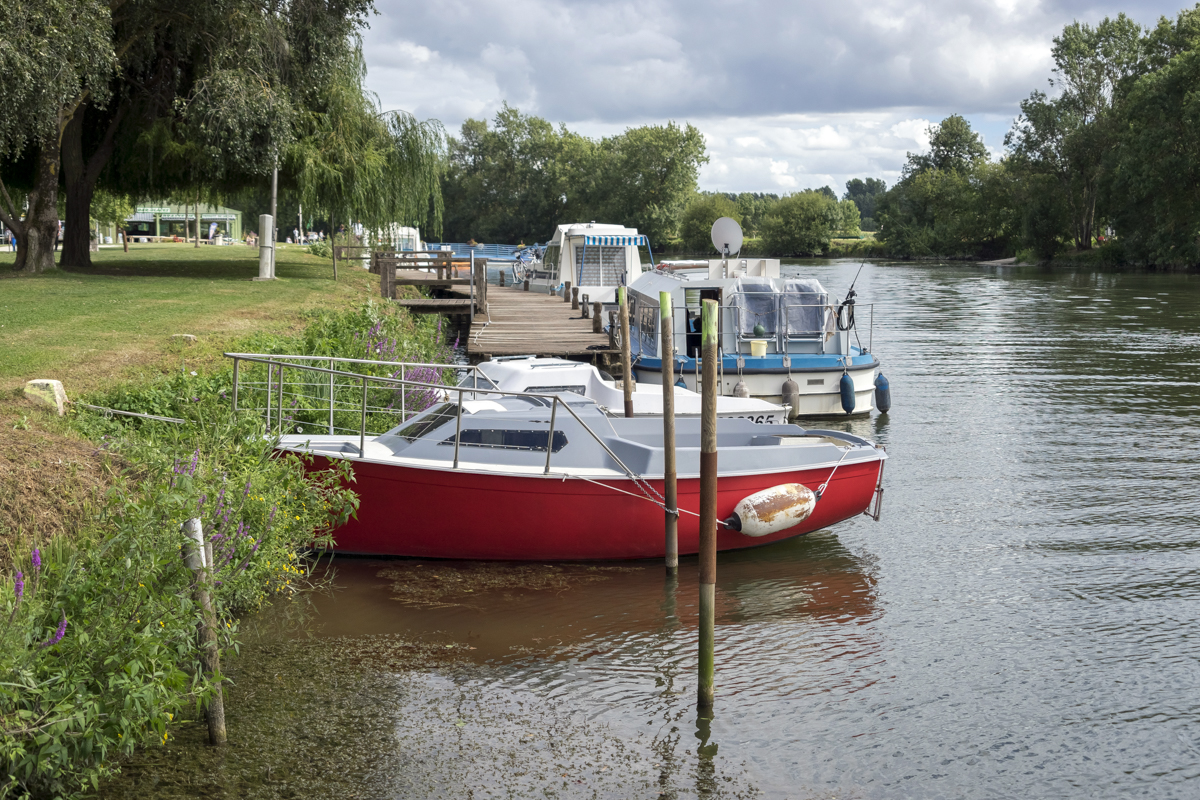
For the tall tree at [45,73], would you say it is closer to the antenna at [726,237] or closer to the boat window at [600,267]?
the antenna at [726,237]

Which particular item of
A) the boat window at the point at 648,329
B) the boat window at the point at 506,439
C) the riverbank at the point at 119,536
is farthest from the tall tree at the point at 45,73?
the boat window at the point at 506,439

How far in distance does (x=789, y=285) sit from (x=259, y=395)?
11722 mm

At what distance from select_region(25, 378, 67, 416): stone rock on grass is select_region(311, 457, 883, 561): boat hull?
110 inches

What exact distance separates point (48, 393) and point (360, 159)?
64.8 feet

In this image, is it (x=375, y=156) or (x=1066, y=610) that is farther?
(x=375, y=156)

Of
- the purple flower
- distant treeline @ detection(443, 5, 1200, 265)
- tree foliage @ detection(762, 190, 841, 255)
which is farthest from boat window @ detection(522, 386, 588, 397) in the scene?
tree foliage @ detection(762, 190, 841, 255)

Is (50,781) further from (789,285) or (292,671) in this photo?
(789,285)

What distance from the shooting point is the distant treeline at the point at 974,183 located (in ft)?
230

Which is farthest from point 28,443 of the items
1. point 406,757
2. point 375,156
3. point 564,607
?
point 375,156

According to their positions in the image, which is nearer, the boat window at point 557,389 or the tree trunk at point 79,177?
the boat window at point 557,389

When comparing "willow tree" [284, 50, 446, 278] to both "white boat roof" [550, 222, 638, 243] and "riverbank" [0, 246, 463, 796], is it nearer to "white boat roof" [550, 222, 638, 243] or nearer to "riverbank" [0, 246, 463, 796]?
"white boat roof" [550, 222, 638, 243]

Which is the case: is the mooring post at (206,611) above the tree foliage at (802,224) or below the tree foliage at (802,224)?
below

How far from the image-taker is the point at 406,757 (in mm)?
7082

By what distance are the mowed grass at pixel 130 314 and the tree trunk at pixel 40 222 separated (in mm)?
707
